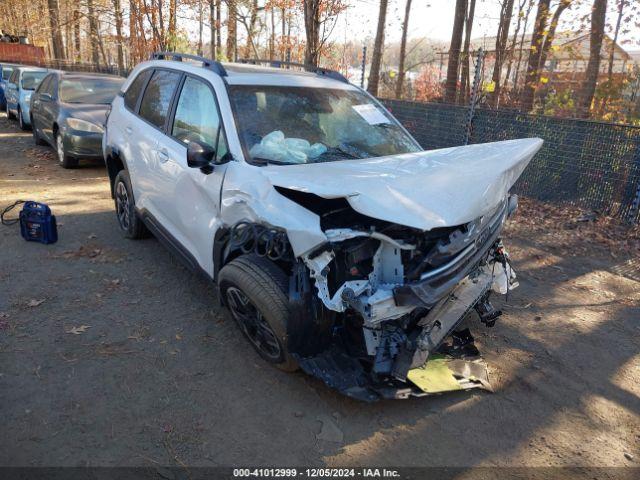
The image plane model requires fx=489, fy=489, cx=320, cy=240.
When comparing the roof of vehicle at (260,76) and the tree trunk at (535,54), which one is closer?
the roof of vehicle at (260,76)

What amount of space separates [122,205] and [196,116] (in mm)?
2129

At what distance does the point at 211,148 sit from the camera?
11.3 ft

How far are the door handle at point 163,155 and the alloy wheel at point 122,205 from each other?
4.00ft

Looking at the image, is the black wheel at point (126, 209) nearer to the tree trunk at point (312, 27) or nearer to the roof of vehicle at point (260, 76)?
the roof of vehicle at point (260, 76)

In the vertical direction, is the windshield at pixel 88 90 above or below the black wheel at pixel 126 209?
above

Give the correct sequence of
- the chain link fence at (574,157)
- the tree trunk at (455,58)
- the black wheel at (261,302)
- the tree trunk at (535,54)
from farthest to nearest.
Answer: the tree trunk at (455,58), the tree trunk at (535,54), the chain link fence at (574,157), the black wheel at (261,302)

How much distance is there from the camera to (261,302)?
298cm

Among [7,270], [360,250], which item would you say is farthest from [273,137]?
[7,270]

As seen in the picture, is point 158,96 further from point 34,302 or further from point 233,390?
point 233,390

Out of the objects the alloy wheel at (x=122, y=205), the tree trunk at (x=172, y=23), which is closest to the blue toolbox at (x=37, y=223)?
the alloy wheel at (x=122, y=205)

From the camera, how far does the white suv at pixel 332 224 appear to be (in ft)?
9.14

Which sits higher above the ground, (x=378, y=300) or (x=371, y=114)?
(x=371, y=114)

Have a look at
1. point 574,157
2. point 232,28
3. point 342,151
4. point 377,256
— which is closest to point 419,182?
point 377,256

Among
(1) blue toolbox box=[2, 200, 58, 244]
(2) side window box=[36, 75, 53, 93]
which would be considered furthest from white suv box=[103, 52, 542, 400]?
(2) side window box=[36, 75, 53, 93]
